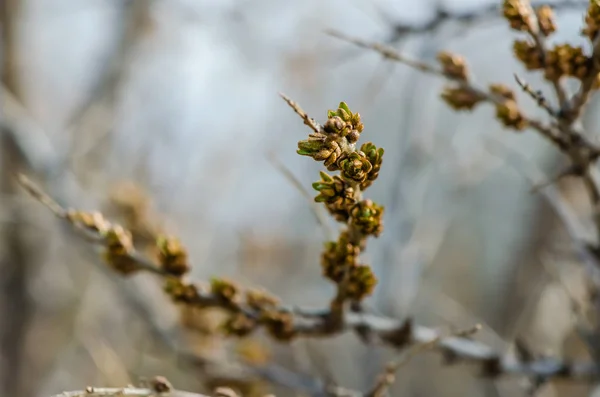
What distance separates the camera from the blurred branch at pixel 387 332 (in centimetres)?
99

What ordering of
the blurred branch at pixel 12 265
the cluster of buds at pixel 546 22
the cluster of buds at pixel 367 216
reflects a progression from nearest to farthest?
the cluster of buds at pixel 367 216, the cluster of buds at pixel 546 22, the blurred branch at pixel 12 265

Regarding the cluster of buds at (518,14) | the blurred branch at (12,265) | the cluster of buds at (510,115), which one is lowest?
the cluster of buds at (510,115)

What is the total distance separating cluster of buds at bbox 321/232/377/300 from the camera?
2.81ft

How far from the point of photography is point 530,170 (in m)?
1.58

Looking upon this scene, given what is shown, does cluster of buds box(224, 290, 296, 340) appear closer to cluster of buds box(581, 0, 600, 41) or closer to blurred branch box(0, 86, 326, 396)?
blurred branch box(0, 86, 326, 396)

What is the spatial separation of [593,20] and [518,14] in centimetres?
10

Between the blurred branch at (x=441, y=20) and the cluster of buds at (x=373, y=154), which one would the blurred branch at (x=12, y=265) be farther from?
the cluster of buds at (x=373, y=154)

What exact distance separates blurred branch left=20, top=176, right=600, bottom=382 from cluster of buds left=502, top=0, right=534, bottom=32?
49 cm

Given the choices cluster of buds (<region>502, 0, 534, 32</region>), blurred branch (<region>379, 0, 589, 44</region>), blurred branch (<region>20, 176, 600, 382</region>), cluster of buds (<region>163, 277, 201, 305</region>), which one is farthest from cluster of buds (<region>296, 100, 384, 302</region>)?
blurred branch (<region>379, 0, 589, 44</region>)

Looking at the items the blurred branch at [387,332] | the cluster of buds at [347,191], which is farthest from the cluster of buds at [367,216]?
the blurred branch at [387,332]

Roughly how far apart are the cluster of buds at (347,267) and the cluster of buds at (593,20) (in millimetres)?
467

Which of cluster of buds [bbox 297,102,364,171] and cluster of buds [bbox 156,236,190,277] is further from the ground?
cluster of buds [bbox 156,236,190,277]

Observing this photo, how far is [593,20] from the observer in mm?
841

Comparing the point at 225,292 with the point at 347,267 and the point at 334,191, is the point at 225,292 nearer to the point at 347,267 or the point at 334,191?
the point at 347,267
